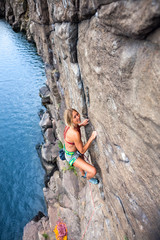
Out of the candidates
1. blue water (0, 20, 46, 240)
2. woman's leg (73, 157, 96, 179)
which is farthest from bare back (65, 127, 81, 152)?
blue water (0, 20, 46, 240)

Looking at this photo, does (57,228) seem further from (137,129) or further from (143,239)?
(137,129)

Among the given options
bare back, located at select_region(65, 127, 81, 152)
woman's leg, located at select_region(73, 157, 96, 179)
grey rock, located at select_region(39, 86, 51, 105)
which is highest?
bare back, located at select_region(65, 127, 81, 152)

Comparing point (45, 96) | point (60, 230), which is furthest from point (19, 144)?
point (60, 230)

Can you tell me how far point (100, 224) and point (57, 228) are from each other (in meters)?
2.32

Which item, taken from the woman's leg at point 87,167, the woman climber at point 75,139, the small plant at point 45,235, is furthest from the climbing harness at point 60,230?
the woman's leg at point 87,167

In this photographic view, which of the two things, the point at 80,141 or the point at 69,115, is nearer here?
the point at 69,115

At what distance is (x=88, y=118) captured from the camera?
370 centimetres

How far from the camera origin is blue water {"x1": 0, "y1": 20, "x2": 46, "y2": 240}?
8.79 m

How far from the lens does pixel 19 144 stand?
12.3 meters

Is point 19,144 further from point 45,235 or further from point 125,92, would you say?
point 125,92

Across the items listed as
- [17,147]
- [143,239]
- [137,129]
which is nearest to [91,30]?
[137,129]

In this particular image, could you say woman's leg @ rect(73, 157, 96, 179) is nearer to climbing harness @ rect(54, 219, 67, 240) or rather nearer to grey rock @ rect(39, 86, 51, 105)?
climbing harness @ rect(54, 219, 67, 240)

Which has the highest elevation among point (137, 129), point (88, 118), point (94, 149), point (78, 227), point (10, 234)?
point (137, 129)

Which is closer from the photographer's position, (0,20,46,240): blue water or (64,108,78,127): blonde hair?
(64,108,78,127): blonde hair
